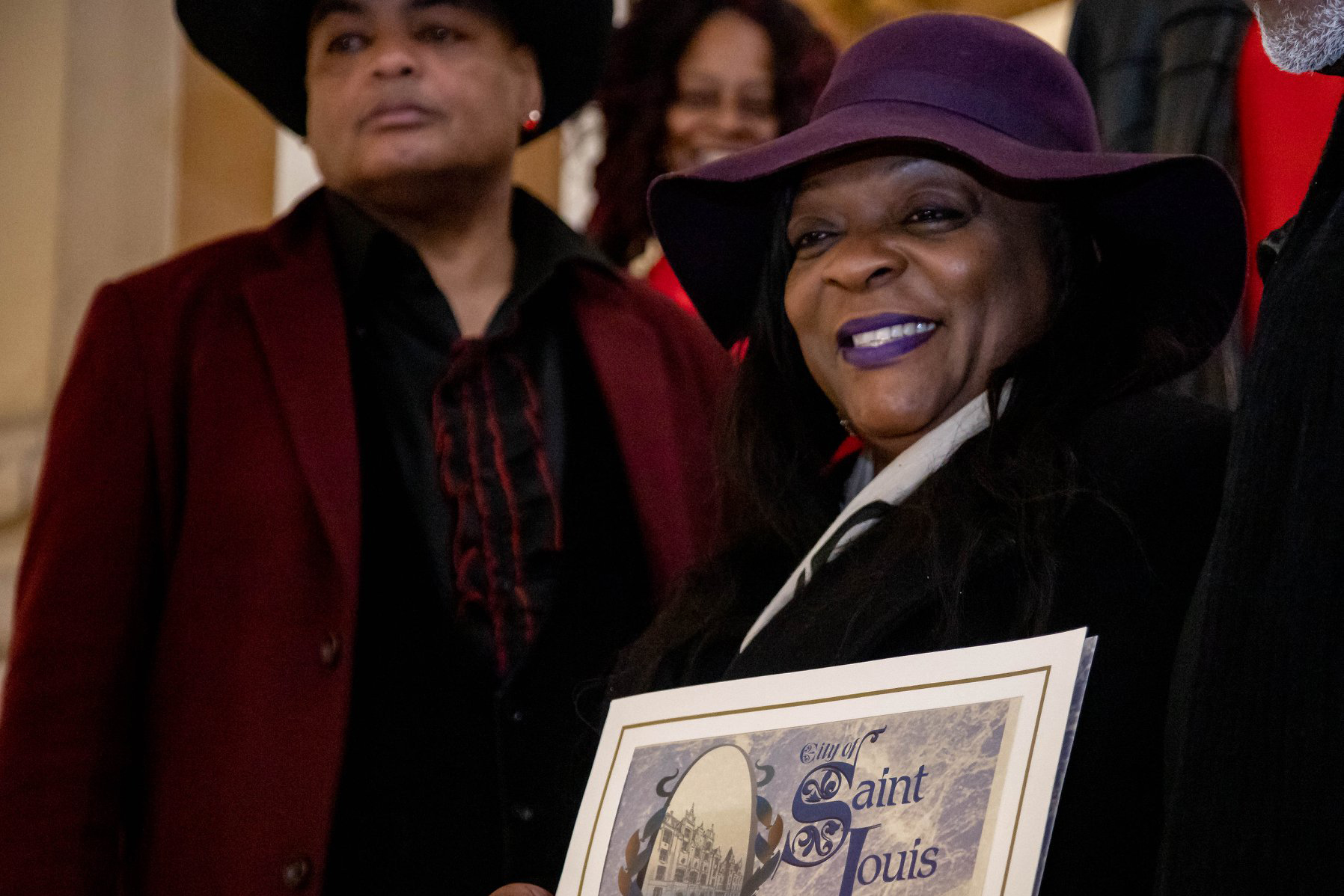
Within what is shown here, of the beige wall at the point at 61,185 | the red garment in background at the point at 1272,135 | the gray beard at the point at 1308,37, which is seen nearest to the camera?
the gray beard at the point at 1308,37

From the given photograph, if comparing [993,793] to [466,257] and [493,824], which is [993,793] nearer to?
[493,824]

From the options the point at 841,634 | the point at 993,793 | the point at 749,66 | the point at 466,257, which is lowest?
the point at 993,793

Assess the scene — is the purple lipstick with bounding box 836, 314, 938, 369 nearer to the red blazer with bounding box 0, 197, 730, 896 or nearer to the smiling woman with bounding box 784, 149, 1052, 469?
the smiling woman with bounding box 784, 149, 1052, 469

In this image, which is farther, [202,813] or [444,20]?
[444,20]

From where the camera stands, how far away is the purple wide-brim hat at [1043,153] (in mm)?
1722

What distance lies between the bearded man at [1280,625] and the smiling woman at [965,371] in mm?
299

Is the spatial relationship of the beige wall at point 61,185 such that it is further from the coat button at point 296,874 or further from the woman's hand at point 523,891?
the woman's hand at point 523,891

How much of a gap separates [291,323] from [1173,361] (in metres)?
1.18

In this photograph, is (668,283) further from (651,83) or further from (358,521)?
(358,521)

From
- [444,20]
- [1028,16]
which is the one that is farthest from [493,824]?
[1028,16]

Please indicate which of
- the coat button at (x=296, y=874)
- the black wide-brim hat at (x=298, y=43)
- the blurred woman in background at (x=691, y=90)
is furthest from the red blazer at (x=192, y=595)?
the blurred woman in background at (x=691, y=90)

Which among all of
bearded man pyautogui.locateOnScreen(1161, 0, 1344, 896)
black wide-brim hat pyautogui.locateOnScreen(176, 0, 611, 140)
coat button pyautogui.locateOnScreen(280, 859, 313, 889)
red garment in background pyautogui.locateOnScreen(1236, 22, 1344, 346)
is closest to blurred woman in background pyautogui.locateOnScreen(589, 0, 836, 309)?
black wide-brim hat pyautogui.locateOnScreen(176, 0, 611, 140)


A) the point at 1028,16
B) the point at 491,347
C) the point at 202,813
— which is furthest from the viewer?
the point at 1028,16

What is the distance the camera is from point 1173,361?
1714mm
